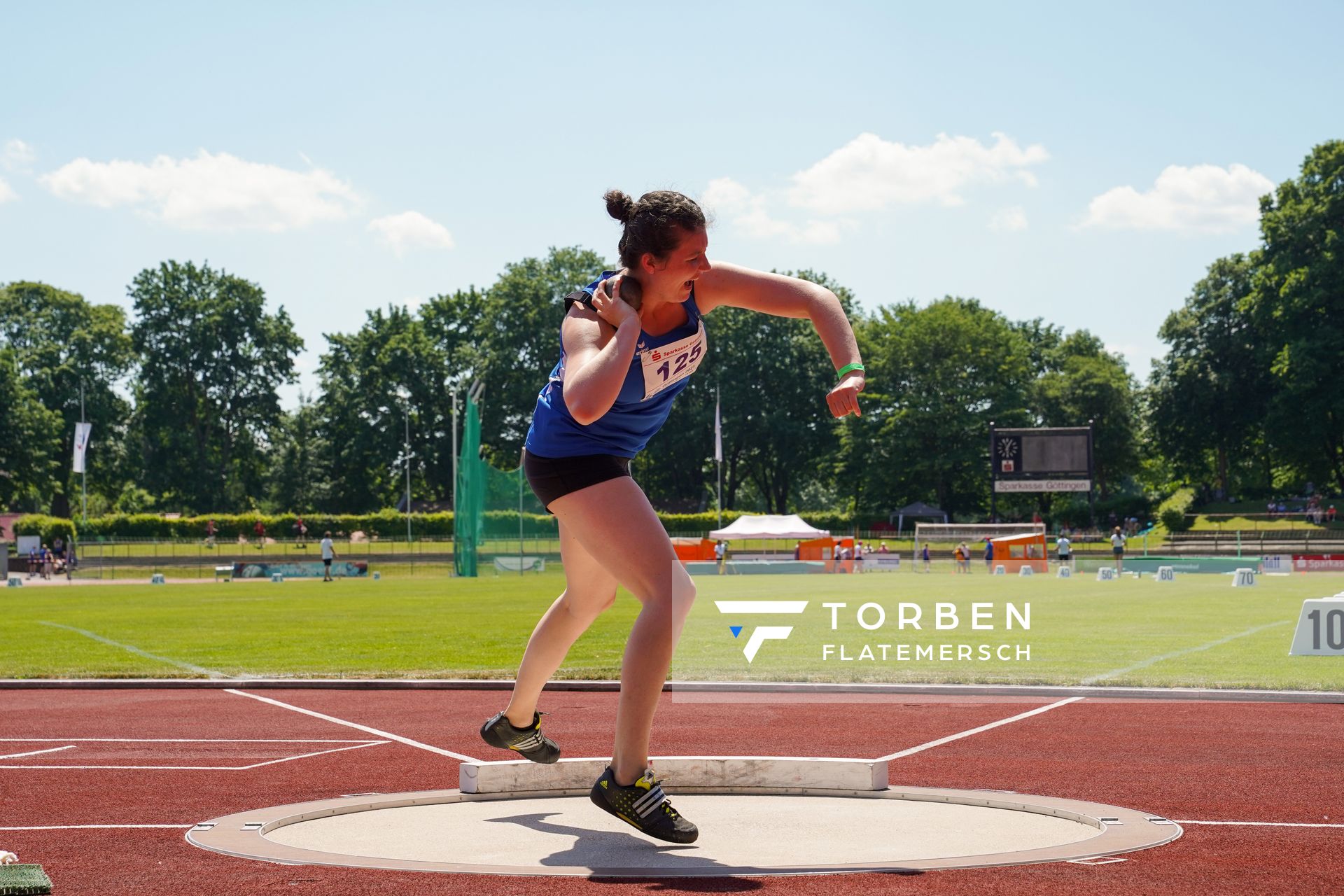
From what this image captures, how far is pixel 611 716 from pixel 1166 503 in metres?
71.3

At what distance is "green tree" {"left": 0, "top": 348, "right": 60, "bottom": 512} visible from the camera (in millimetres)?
77688

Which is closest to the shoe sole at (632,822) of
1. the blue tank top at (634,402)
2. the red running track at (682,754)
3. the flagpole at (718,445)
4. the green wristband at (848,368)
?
the red running track at (682,754)

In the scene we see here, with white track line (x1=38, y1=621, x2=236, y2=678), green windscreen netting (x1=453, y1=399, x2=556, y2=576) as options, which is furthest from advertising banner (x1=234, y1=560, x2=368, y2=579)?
white track line (x1=38, y1=621, x2=236, y2=678)

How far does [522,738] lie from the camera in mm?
5160

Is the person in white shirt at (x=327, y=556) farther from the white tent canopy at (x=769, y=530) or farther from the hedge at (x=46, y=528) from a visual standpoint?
the hedge at (x=46, y=528)

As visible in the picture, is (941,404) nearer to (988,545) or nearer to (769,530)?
(769,530)

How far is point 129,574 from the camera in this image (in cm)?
5741

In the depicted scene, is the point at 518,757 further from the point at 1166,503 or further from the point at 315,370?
the point at 315,370

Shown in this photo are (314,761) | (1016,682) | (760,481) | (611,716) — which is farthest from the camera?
(760,481)

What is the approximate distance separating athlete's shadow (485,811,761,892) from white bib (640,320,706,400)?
148 cm

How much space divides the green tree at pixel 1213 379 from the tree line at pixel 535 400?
14cm

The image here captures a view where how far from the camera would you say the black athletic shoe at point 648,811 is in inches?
171

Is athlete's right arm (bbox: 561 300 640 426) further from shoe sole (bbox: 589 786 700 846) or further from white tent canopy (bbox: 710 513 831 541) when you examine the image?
white tent canopy (bbox: 710 513 831 541)

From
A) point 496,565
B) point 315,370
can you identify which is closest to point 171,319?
point 315,370
